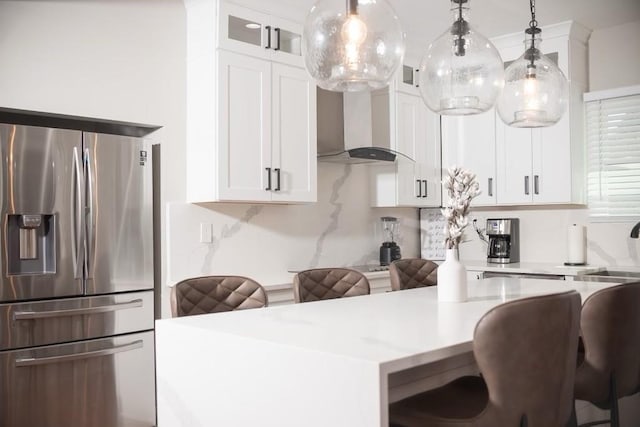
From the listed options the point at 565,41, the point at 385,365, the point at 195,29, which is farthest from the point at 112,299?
the point at 565,41

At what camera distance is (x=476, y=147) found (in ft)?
A: 16.1

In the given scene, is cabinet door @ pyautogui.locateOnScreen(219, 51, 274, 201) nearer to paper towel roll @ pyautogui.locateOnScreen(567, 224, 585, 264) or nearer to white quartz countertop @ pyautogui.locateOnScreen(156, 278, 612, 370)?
white quartz countertop @ pyautogui.locateOnScreen(156, 278, 612, 370)

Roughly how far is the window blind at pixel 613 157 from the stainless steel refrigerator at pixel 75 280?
3.19m

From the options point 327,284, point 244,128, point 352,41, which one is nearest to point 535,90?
point 352,41

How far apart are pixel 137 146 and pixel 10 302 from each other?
1.06 metres

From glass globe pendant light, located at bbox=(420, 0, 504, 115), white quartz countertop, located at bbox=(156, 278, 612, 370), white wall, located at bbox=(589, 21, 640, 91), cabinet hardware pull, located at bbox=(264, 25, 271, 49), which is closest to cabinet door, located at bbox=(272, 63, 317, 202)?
cabinet hardware pull, located at bbox=(264, 25, 271, 49)

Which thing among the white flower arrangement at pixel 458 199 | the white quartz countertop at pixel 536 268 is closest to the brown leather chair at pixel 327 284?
the white flower arrangement at pixel 458 199

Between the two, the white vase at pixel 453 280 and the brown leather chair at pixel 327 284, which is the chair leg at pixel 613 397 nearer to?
the white vase at pixel 453 280

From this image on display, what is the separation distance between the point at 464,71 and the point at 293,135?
1896 millimetres

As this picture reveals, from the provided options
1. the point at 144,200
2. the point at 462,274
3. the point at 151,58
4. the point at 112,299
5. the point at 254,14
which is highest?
the point at 254,14

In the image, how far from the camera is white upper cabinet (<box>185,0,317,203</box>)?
355 cm

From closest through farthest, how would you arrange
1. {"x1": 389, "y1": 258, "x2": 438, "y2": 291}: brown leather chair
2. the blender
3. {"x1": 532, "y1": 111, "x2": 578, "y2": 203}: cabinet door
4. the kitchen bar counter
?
the kitchen bar counter → {"x1": 389, "y1": 258, "x2": 438, "y2": 291}: brown leather chair → {"x1": 532, "y1": 111, "x2": 578, "y2": 203}: cabinet door → the blender

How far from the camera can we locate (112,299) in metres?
3.31

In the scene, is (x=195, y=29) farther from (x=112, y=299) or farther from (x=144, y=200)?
(x=112, y=299)
